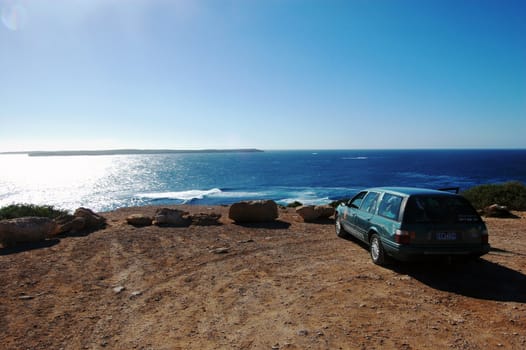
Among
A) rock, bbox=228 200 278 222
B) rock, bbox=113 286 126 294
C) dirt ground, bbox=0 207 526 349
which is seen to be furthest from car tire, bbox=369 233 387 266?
rock, bbox=228 200 278 222

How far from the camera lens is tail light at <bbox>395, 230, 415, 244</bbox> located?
632 centimetres

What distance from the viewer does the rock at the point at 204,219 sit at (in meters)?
12.6

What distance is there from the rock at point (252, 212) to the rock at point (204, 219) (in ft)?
2.29

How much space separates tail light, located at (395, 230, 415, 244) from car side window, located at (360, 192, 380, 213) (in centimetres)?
150

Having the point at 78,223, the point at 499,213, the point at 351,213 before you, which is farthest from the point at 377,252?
the point at 499,213

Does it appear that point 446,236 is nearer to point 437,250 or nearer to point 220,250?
point 437,250

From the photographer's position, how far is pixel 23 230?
932 centimetres

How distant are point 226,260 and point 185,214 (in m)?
6.15

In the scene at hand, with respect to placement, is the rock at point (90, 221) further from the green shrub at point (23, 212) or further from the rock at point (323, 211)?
the rock at point (323, 211)

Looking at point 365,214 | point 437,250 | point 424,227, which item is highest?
Result: point 424,227

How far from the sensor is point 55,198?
1981 inches

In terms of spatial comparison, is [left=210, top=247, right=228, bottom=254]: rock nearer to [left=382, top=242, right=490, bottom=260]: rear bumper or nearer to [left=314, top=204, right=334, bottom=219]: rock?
[left=382, top=242, right=490, bottom=260]: rear bumper

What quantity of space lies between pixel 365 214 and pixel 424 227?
76.8 inches

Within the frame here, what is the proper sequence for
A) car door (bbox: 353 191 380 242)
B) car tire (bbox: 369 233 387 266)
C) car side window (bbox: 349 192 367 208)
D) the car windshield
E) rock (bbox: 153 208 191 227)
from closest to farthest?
1. the car windshield
2. car tire (bbox: 369 233 387 266)
3. car door (bbox: 353 191 380 242)
4. car side window (bbox: 349 192 367 208)
5. rock (bbox: 153 208 191 227)
